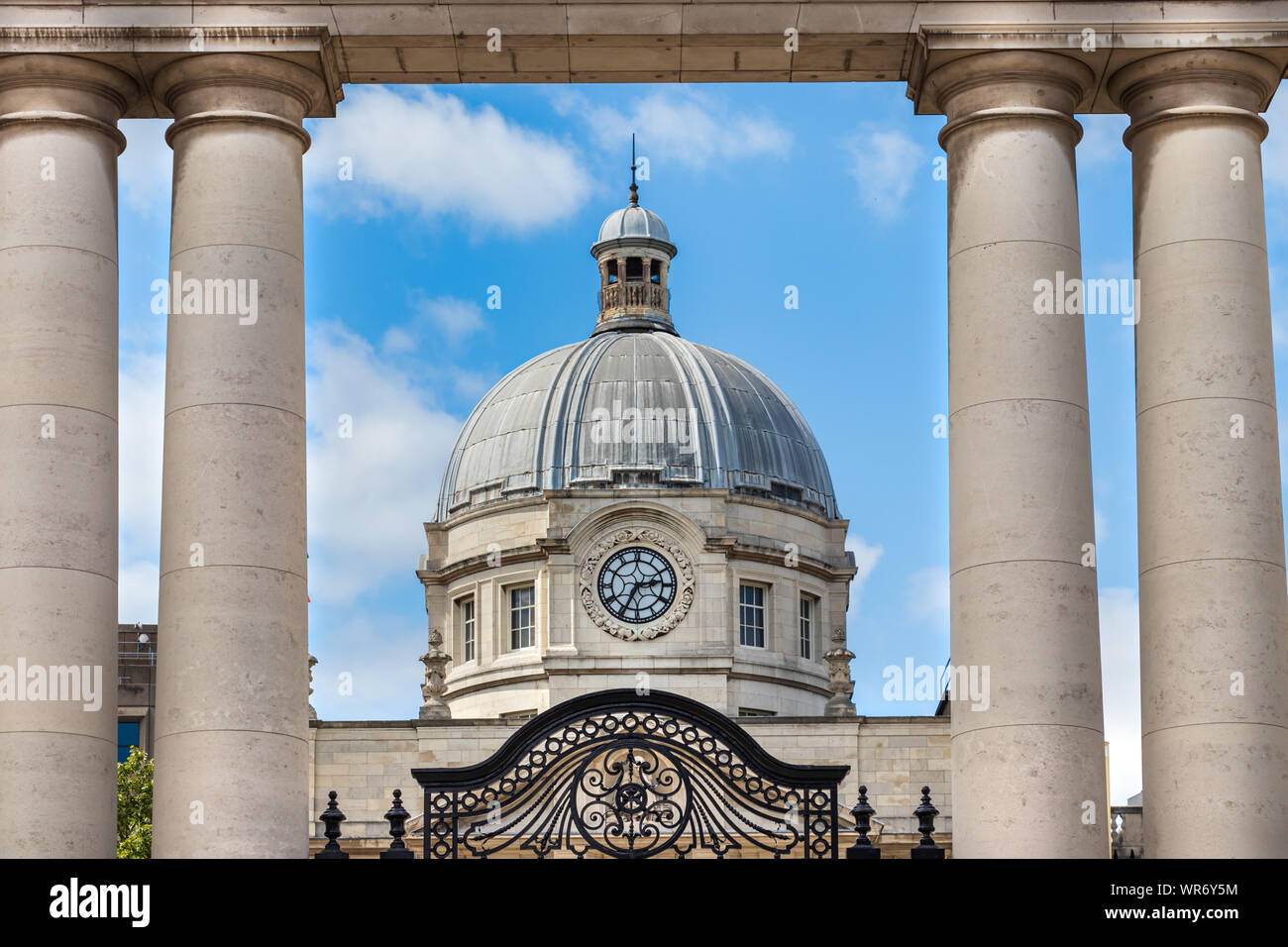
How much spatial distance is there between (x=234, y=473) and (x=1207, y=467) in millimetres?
10963

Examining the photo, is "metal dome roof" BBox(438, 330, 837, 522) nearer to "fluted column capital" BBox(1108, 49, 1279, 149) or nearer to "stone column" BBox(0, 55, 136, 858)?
"fluted column capital" BBox(1108, 49, 1279, 149)

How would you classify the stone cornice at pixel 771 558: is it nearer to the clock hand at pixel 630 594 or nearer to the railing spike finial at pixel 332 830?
the clock hand at pixel 630 594

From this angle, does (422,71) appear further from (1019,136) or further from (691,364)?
(691,364)

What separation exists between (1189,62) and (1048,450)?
16.7 feet

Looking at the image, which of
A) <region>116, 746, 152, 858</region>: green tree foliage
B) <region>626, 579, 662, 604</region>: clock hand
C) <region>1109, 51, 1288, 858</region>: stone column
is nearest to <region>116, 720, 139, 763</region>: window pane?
<region>626, 579, 662, 604</region>: clock hand

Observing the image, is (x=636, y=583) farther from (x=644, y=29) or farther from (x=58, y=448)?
(x=58, y=448)

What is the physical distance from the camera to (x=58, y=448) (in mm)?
26828

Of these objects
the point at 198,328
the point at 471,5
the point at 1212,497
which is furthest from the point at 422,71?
the point at 1212,497

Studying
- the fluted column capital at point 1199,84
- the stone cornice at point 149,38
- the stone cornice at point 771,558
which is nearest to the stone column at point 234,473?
the stone cornice at point 149,38

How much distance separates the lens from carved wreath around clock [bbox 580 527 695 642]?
103 meters

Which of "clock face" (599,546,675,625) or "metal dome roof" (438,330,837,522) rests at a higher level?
"metal dome roof" (438,330,837,522)

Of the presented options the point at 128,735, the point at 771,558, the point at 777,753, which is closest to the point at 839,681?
the point at 777,753

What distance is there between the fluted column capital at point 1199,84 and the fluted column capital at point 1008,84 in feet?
2.84

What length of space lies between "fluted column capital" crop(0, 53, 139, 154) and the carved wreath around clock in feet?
247
